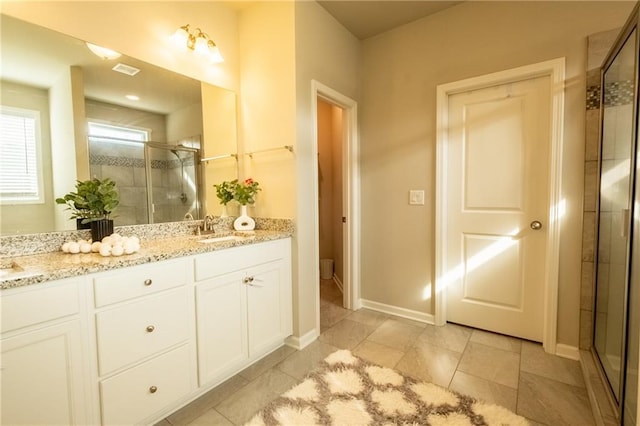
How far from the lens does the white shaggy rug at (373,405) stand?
1.43 meters

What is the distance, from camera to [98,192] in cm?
154

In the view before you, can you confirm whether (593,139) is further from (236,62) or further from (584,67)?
(236,62)

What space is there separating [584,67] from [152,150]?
293 centimetres

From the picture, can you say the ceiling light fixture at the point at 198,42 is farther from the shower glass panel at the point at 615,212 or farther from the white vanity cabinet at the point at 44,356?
the shower glass panel at the point at 615,212

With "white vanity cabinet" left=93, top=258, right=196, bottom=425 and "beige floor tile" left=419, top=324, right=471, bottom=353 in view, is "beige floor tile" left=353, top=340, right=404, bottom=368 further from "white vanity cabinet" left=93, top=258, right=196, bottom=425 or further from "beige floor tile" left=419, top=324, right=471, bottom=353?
"white vanity cabinet" left=93, top=258, right=196, bottom=425

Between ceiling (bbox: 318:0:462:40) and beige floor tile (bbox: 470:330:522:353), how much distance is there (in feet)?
8.80

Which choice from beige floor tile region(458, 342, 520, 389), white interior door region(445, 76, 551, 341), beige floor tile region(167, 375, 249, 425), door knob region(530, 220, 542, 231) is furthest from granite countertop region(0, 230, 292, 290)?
door knob region(530, 220, 542, 231)

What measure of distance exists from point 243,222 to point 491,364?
204 cm

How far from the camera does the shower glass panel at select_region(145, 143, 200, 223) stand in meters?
1.94

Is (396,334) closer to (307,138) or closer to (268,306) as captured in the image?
(268,306)

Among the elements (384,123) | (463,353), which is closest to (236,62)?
(384,123)

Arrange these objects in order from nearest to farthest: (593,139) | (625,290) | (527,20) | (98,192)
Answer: (625,290) → (98,192) → (593,139) → (527,20)

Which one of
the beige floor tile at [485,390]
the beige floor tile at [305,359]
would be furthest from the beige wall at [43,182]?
the beige floor tile at [485,390]

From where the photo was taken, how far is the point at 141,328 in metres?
1.33
